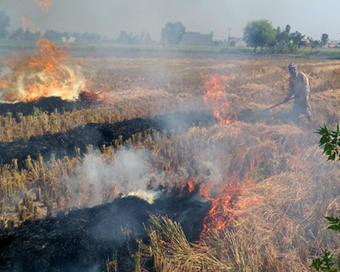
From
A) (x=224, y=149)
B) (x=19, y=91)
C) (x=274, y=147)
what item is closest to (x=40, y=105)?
(x=19, y=91)

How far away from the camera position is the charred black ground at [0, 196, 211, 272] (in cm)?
321

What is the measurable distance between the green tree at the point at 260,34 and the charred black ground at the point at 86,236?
5255cm

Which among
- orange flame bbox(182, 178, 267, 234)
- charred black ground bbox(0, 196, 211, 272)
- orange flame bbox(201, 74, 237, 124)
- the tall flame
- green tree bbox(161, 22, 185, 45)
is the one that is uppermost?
green tree bbox(161, 22, 185, 45)

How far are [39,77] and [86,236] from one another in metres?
8.86

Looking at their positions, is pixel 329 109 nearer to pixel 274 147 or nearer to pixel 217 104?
pixel 217 104

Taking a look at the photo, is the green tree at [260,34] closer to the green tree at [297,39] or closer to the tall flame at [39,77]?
the green tree at [297,39]

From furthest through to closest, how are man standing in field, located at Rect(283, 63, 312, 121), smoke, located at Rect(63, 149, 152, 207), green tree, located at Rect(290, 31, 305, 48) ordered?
green tree, located at Rect(290, 31, 305, 48)
man standing in field, located at Rect(283, 63, 312, 121)
smoke, located at Rect(63, 149, 152, 207)

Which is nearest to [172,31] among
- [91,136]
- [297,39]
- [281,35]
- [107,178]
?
[91,136]

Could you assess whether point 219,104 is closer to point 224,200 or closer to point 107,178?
point 107,178

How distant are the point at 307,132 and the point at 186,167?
3.48m

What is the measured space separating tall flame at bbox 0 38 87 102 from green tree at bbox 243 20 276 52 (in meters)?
46.5

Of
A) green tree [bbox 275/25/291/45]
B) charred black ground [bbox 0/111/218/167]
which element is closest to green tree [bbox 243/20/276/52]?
green tree [bbox 275/25/291/45]

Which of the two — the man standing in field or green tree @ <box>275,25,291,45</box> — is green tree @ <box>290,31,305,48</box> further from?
the man standing in field

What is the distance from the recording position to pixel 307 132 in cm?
716
